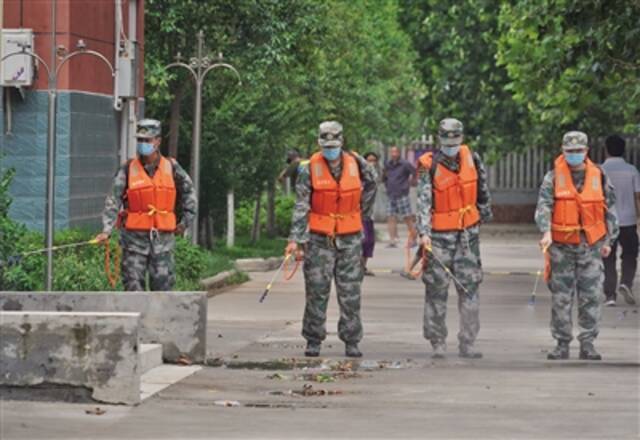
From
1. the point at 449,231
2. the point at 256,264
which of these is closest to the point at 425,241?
the point at 449,231

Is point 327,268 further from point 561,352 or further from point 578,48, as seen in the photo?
point 578,48

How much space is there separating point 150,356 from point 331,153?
264 centimetres

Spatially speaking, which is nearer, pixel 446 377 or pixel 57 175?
pixel 446 377

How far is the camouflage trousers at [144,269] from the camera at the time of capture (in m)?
17.6

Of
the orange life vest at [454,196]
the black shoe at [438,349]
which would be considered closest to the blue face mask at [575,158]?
the orange life vest at [454,196]

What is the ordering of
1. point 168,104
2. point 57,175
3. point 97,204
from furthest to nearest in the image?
point 168,104 → point 97,204 → point 57,175

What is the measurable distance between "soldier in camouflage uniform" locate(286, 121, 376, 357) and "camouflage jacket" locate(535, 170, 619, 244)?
1.43 meters

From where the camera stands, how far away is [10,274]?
18219 millimetres

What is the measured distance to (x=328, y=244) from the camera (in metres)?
17.6

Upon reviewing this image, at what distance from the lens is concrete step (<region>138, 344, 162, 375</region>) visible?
15633 millimetres

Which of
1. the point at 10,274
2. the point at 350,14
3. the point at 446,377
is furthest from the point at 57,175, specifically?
the point at 350,14

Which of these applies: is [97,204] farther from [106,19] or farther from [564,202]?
[564,202]

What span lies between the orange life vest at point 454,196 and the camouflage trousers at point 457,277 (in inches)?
3.6

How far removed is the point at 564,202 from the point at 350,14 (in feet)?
85.1
